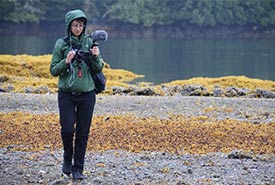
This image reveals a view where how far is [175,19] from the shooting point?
116500mm

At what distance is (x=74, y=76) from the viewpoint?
8.20 metres

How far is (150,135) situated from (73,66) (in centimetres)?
520

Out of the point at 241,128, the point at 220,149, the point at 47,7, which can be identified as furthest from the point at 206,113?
the point at 47,7

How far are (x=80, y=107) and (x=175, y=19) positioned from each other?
109149mm

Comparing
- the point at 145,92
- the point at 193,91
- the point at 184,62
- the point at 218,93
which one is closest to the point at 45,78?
the point at 145,92

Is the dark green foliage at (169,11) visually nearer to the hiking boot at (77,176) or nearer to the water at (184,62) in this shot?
the water at (184,62)

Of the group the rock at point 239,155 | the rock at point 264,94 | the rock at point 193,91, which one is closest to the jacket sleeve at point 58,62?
the rock at point 239,155

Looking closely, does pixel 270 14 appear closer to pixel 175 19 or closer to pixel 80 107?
pixel 175 19

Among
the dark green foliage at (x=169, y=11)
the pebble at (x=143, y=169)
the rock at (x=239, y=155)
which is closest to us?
the pebble at (x=143, y=169)

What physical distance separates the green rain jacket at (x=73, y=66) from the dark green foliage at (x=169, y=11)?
329 feet

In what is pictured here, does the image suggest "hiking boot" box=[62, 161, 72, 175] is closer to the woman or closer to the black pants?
the black pants

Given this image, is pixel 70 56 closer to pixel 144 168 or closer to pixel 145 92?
pixel 144 168

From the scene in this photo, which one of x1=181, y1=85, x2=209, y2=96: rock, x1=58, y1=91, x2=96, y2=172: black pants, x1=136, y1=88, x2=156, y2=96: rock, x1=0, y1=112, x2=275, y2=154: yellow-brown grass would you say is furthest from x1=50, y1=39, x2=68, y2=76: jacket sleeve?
x1=181, y1=85, x2=209, y2=96: rock

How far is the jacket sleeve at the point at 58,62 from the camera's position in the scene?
8.12m
